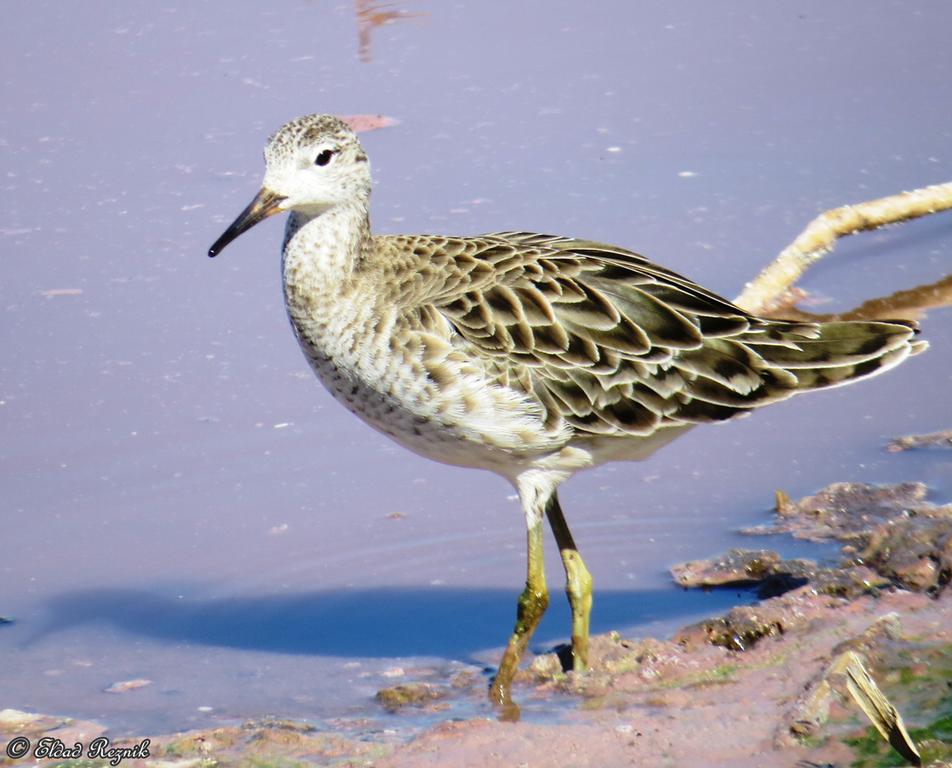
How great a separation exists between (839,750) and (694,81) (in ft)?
22.5

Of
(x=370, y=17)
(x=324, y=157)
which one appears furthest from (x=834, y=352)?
(x=370, y=17)

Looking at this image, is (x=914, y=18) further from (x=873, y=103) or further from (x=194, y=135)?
(x=194, y=135)

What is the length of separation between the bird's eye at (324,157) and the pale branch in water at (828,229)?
104 inches

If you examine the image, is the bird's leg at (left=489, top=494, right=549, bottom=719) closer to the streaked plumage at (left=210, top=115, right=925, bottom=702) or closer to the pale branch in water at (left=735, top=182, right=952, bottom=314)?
the streaked plumage at (left=210, top=115, right=925, bottom=702)

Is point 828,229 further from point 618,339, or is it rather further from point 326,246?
point 326,246

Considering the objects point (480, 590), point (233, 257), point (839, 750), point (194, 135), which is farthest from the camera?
point (194, 135)

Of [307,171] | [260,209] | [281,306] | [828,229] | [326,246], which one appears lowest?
[281,306]

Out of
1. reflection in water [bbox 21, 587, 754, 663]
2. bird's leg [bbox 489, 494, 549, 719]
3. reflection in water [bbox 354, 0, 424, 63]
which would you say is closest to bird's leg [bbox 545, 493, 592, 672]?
bird's leg [bbox 489, 494, 549, 719]

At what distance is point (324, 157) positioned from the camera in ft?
21.2

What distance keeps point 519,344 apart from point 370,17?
634 centimetres

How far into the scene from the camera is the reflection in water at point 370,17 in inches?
459

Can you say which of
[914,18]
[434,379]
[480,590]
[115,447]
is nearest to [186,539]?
[115,447]

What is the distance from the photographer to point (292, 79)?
11.1m

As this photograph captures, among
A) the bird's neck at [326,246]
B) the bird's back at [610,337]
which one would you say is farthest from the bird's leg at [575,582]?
the bird's neck at [326,246]
